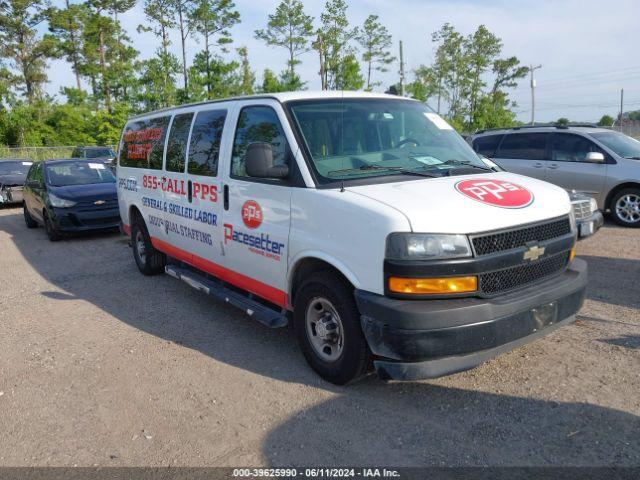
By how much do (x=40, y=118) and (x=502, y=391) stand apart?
1824 inches

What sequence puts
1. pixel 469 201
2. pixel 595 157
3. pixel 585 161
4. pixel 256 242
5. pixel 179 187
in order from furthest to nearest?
pixel 585 161
pixel 595 157
pixel 179 187
pixel 256 242
pixel 469 201

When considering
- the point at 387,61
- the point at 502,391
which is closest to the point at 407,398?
the point at 502,391

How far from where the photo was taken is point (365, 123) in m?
4.34

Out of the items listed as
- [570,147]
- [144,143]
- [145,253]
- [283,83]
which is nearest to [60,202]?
[145,253]

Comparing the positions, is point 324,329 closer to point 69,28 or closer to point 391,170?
point 391,170

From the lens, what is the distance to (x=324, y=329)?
3.84 metres

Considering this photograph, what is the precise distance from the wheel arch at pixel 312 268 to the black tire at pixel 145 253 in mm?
3506

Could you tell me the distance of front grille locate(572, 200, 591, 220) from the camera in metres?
7.15

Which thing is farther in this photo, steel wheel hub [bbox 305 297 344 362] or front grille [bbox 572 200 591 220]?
front grille [bbox 572 200 591 220]

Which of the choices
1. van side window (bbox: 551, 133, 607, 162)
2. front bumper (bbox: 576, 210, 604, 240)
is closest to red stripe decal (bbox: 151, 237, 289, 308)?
front bumper (bbox: 576, 210, 604, 240)

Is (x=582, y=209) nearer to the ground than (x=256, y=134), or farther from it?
nearer to the ground

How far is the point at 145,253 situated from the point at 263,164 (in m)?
3.91

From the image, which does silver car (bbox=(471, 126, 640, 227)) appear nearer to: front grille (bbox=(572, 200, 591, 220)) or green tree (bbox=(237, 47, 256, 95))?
front grille (bbox=(572, 200, 591, 220))

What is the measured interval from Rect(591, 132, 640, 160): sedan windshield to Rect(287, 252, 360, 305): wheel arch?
26.3ft
